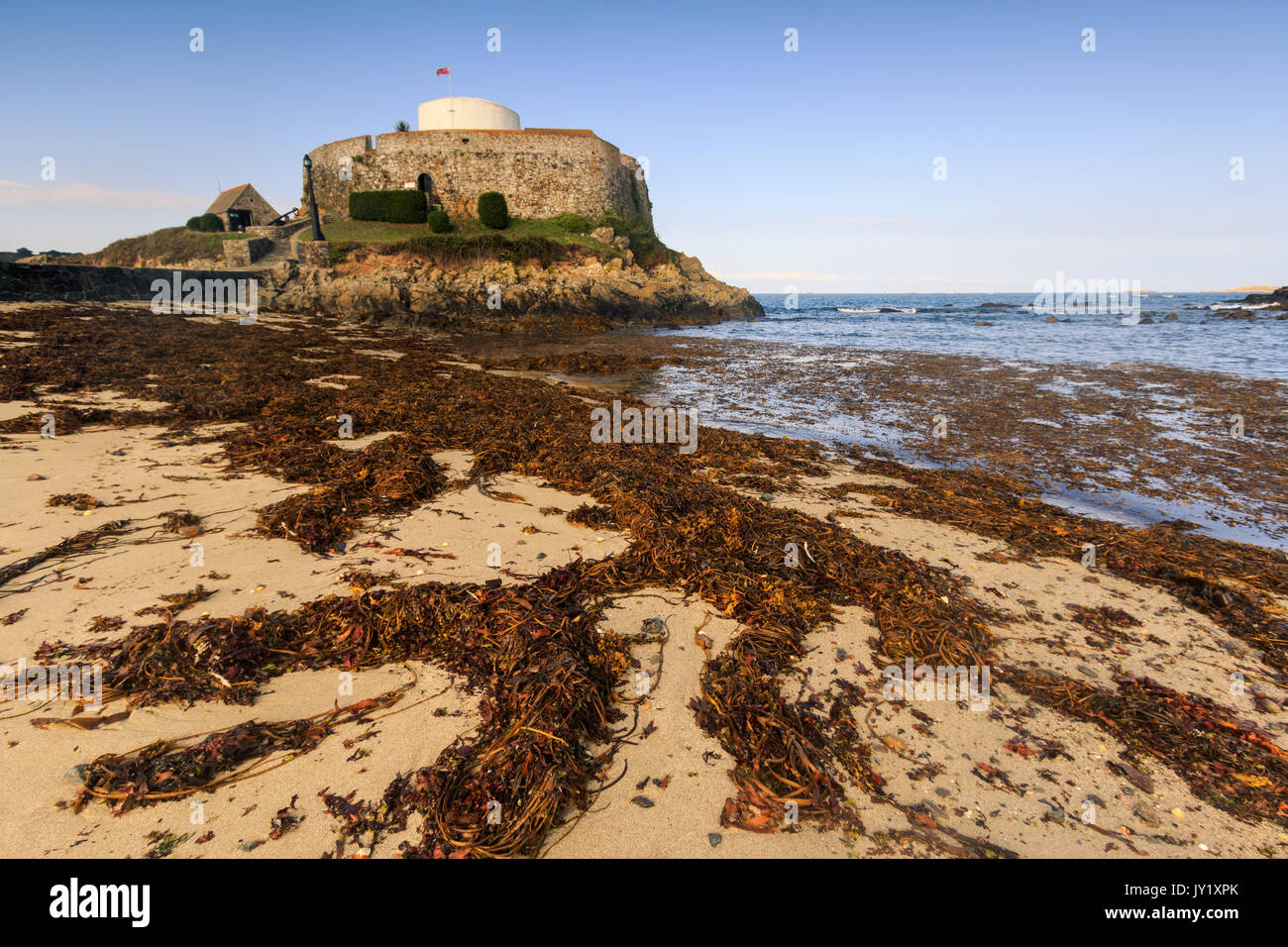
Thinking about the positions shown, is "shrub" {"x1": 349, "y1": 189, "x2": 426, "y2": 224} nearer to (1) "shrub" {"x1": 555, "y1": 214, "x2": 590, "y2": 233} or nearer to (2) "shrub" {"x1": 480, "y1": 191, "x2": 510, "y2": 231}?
(2) "shrub" {"x1": 480, "y1": 191, "x2": 510, "y2": 231}

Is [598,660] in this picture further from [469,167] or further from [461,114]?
[461,114]

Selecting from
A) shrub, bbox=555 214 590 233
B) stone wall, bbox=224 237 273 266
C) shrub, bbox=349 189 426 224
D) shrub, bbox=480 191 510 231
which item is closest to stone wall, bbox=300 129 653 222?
shrub, bbox=555 214 590 233

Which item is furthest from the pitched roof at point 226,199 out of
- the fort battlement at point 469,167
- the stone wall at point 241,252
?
the stone wall at point 241,252

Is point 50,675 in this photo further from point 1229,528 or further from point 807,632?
point 1229,528

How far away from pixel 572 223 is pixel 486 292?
12282mm

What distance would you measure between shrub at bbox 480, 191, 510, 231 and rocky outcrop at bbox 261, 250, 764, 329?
664cm

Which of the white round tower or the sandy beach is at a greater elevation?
the white round tower

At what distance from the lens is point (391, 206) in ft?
119

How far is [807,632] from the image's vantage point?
3834 millimetres

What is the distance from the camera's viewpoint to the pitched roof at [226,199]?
44.0 metres

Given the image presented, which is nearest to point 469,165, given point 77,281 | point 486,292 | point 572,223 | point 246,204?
point 572,223

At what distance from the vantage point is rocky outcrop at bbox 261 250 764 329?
26062 mm

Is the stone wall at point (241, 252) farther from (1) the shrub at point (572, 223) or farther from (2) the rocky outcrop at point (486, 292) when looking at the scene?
(1) the shrub at point (572, 223)

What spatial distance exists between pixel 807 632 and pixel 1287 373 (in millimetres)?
23357
